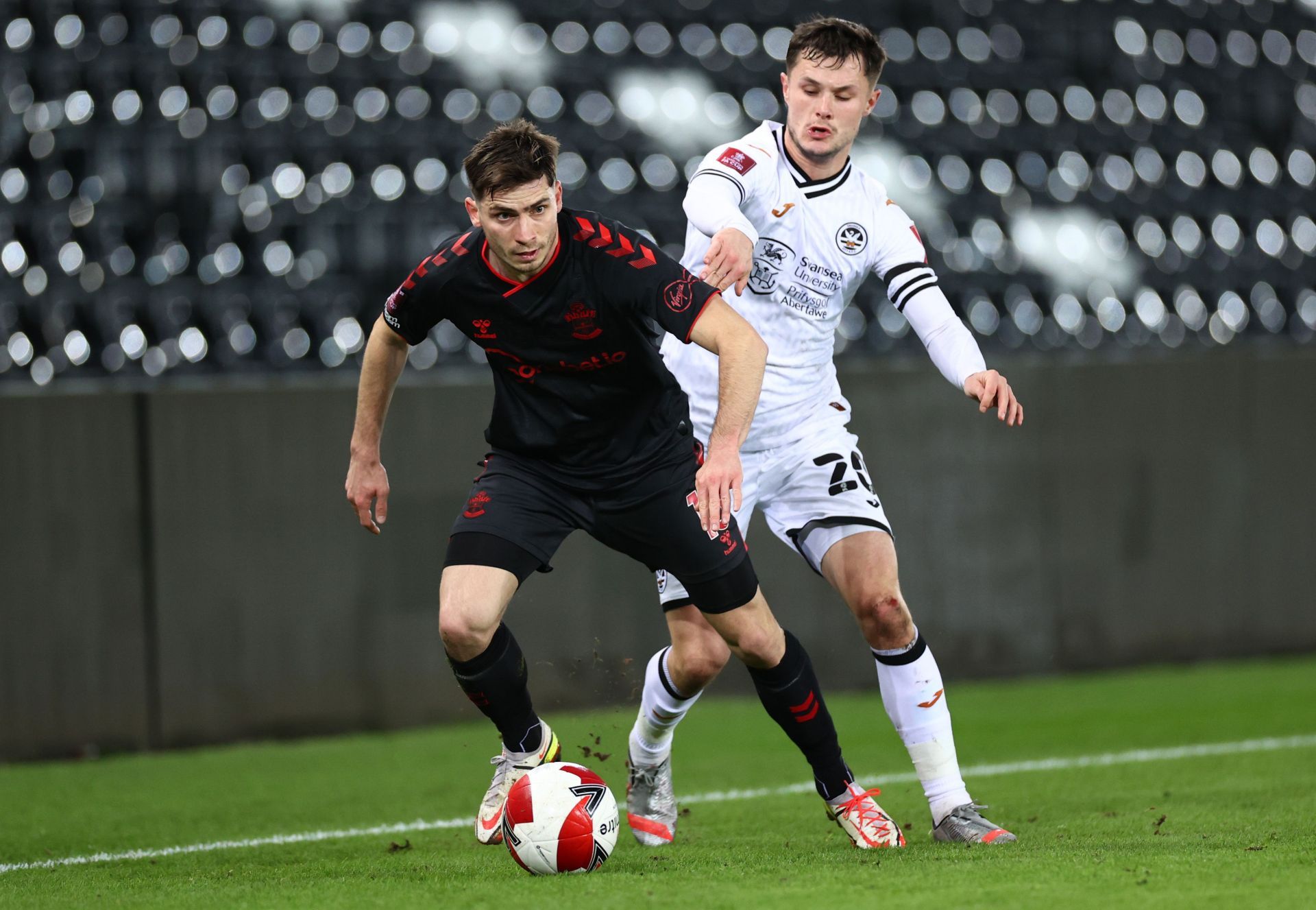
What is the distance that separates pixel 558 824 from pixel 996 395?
1.56m

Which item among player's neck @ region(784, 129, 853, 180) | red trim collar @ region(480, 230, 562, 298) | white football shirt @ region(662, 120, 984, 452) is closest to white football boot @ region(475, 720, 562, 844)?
white football shirt @ region(662, 120, 984, 452)

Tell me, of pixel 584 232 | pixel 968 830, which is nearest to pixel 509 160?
pixel 584 232

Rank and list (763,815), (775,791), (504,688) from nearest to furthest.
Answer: (504,688) → (763,815) → (775,791)

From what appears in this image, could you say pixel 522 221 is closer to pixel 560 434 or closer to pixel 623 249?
pixel 623 249

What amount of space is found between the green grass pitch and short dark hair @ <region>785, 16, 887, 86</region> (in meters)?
2.13

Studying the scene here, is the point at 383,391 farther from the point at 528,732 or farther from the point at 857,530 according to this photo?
the point at 857,530

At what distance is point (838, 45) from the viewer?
4406 millimetres

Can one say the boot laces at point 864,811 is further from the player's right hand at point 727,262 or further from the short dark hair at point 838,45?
the short dark hair at point 838,45

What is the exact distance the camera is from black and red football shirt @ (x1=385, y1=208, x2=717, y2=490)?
4164 mm

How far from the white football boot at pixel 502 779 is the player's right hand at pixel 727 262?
1339mm

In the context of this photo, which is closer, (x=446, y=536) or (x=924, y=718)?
(x=924, y=718)

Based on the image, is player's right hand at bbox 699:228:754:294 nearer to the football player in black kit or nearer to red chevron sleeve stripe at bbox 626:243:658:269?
the football player in black kit

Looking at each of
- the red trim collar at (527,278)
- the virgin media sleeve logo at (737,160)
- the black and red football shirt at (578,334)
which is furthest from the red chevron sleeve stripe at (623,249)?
the virgin media sleeve logo at (737,160)

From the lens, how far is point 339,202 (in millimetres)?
8430
